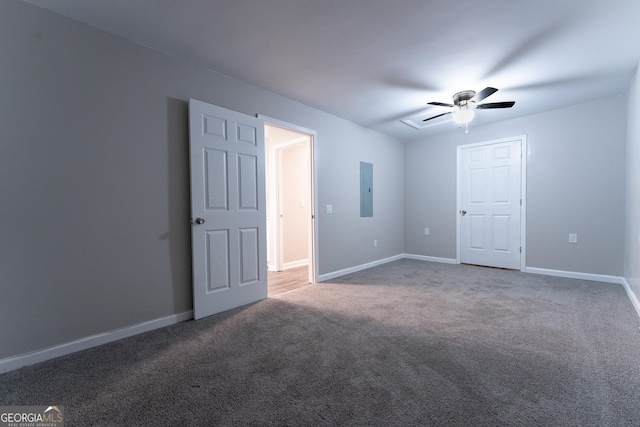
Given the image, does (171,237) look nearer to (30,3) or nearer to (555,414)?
(30,3)

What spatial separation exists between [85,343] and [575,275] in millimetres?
5881

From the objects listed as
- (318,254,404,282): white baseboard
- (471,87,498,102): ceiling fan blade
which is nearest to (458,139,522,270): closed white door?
(318,254,404,282): white baseboard

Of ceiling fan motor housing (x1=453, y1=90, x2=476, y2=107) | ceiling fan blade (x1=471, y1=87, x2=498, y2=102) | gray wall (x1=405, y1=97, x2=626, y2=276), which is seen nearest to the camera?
ceiling fan blade (x1=471, y1=87, x2=498, y2=102)

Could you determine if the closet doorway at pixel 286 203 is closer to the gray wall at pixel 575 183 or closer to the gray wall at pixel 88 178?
the gray wall at pixel 88 178

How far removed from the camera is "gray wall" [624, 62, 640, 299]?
273cm

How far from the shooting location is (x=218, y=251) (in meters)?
2.82

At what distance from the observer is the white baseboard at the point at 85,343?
72.0 inches

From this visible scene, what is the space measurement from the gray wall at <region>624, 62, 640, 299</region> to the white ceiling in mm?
327

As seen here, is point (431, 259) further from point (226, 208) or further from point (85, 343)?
point (85, 343)

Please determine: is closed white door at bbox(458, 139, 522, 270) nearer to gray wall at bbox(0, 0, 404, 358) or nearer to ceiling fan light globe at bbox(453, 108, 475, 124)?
ceiling fan light globe at bbox(453, 108, 475, 124)

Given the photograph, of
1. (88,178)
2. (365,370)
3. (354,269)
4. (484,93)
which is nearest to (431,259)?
(354,269)

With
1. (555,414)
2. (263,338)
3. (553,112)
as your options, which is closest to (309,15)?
(263,338)

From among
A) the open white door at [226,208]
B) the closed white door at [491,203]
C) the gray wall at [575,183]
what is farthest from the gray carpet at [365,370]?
the closed white door at [491,203]

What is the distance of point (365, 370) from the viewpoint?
5.78 ft
